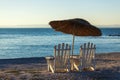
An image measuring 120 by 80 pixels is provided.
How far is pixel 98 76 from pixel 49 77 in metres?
1.79

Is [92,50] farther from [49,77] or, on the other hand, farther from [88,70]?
[49,77]

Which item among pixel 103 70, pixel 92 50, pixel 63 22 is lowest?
pixel 103 70

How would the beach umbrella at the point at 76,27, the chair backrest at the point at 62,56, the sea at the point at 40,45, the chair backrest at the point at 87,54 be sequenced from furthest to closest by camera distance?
the sea at the point at 40,45
the beach umbrella at the point at 76,27
the chair backrest at the point at 87,54
the chair backrest at the point at 62,56

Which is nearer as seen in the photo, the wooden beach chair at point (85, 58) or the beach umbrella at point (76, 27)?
the wooden beach chair at point (85, 58)

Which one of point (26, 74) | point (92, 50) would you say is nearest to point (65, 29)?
point (92, 50)

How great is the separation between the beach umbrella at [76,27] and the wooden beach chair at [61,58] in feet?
4.03

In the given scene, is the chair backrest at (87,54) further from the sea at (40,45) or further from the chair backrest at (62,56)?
the sea at (40,45)

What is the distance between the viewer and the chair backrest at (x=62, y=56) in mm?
12867

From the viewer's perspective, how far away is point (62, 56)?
12969 mm

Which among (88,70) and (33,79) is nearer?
(33,79)

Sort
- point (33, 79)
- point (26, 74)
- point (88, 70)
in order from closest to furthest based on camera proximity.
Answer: point (33, 79), point (26, 74), point (88, 70)

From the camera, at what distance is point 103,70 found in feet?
45.5

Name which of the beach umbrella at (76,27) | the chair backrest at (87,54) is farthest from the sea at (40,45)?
the chair backrest at (87,54)

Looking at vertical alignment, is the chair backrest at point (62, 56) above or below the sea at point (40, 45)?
above
